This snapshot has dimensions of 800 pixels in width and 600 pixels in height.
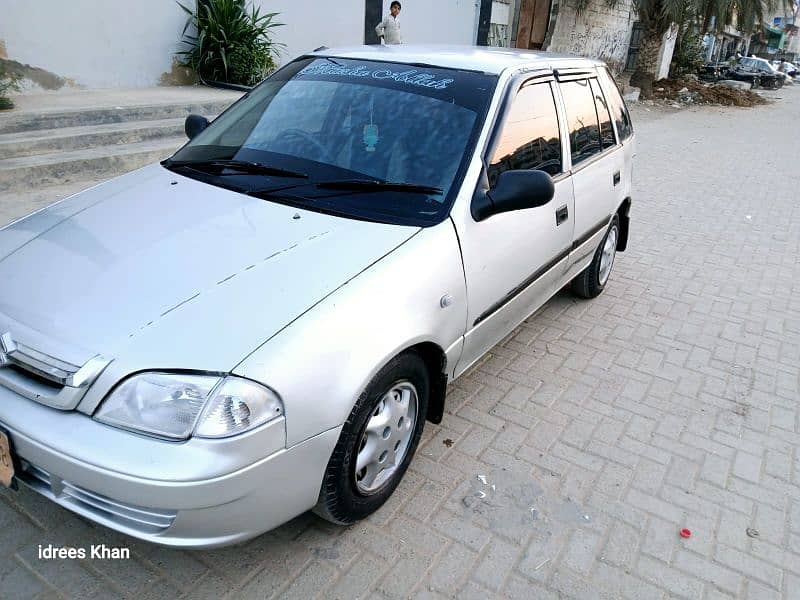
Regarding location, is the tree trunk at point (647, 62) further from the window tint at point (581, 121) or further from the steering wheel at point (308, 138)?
the steering wheel at point (308, 138)

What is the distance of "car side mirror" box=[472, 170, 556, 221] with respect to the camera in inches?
105

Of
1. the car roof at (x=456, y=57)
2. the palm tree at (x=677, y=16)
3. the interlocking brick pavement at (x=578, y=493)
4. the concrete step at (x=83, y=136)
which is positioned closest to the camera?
the interlocking brick pavement at (x=578, y=493)

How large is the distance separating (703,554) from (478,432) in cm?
111

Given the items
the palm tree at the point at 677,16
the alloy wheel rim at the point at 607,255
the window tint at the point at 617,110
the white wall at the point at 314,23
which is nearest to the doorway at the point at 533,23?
the palm tree at the point at 677,16

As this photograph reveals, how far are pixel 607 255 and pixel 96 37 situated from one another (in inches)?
274

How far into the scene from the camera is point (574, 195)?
11.9 feet

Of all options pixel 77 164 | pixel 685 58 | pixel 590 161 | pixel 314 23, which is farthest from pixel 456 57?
pixel 685 58

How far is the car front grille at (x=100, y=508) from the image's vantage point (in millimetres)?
1863

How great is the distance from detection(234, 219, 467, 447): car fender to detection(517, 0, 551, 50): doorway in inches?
720

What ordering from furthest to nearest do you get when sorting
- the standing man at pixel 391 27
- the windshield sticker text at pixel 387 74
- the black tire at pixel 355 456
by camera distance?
1. the standing man at pixel 391 27
2. the windshield sticker text at pixel 387 74
3. the black tire at pixel 355 456

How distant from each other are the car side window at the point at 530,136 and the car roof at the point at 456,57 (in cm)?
17

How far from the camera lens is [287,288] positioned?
6.95ft

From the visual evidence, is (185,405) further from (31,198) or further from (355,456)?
(31,198)

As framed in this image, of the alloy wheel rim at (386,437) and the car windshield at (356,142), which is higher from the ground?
the car windshield at (356,142)
